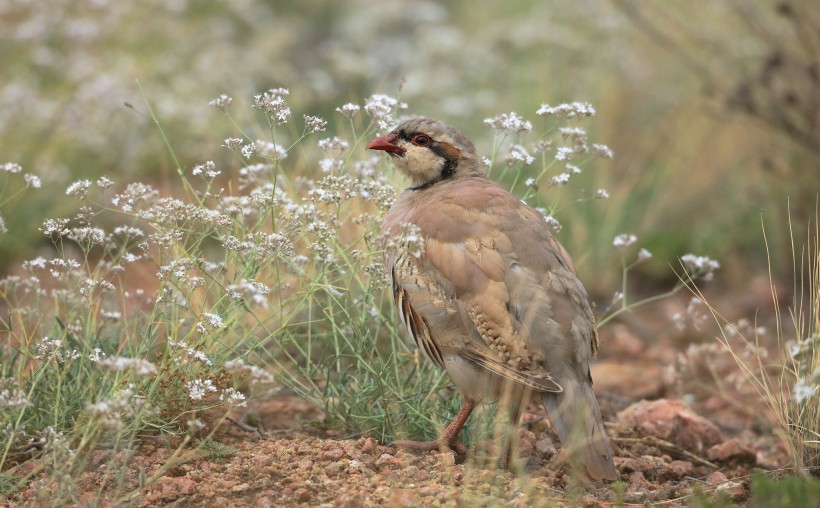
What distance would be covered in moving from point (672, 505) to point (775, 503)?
2.28 ft

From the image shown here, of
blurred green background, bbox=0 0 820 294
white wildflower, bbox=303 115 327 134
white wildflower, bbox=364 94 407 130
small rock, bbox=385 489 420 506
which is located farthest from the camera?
blurred green background, bbox=0 0 820 294

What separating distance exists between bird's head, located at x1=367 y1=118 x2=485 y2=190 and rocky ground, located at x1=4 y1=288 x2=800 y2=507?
122 centimetres

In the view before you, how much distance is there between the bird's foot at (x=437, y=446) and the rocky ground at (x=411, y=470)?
0.05m

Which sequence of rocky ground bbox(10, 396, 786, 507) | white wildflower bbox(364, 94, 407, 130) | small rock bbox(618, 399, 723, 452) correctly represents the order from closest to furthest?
1. rocky ground bbox(10, 396, 786, 507)
2. white wildflower bbox(364, 94, 407, 130)
3. small rock bbox(618, 399, 723, 452)

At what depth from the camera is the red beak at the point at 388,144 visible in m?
4.67

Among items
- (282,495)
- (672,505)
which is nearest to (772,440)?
(672,505)

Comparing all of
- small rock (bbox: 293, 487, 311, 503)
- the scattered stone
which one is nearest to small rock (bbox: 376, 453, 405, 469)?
the scattered stone

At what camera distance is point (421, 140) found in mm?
4684

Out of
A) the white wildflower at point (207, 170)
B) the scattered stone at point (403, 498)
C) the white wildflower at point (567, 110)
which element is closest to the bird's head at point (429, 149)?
the white wildflower at point (567, 110)

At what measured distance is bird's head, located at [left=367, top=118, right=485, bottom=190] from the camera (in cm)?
468

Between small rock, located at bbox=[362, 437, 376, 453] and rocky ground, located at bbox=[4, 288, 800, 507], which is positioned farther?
small rock, located at bbox=[362, 437, 376, 453]

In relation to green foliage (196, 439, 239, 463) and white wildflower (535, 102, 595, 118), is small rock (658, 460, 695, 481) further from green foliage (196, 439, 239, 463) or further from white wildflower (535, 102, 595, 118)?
green foliage (196, 439, 239, 463)

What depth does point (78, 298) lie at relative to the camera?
422 centimetres

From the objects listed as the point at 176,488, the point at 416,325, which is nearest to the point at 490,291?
the point at 416,325
